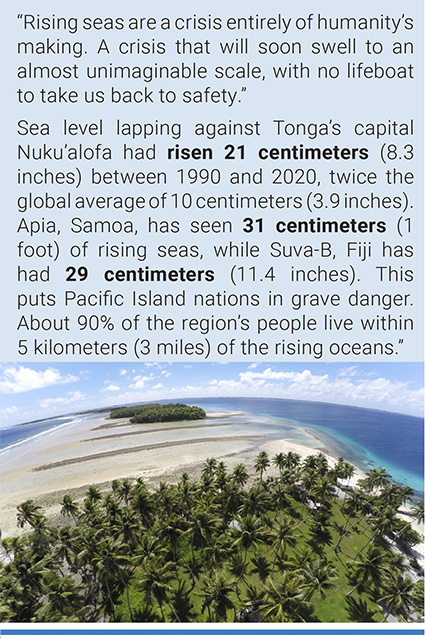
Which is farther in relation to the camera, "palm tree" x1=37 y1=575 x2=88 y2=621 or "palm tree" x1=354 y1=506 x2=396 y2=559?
"palm tree" x1=354 y1=506 x2=396 y2=559

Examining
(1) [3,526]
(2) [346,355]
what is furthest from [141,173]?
(1) [3,526]

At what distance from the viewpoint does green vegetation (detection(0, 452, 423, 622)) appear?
16.4 meters

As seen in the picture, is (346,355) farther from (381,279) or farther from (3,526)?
(3,526)

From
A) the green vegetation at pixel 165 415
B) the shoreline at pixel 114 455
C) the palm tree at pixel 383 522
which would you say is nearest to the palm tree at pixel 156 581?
the palm tree at pixel 383 522

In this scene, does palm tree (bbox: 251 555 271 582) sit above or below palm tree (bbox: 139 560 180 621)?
below

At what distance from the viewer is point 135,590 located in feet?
62.3

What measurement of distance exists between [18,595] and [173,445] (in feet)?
146

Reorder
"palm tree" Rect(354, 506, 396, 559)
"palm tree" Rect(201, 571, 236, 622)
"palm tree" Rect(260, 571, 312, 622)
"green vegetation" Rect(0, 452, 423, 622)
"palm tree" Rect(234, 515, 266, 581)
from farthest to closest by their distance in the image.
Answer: "palm tree" Rect(354, 506, 396, 559)
"palm tree" Rect(234, 515, 266, 581)
"green vegetation" Rect(0, 452, 423, 622)
"palm tree" Rect(201, 571, 236, 622)
"palm tree" Rect(260, 571, 312, 622)

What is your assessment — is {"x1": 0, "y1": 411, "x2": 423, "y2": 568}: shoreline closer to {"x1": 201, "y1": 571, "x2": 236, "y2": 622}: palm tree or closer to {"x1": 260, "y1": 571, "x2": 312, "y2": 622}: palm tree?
{"x1": 260, "y1": 571, "x2": 312, "y2": 622}: palm tree

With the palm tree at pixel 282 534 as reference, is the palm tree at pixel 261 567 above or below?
below

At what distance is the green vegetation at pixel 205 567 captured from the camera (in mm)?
16438

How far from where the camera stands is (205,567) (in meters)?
19.7

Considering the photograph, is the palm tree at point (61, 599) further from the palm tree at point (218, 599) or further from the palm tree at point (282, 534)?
the palm tree at point (282, 534)

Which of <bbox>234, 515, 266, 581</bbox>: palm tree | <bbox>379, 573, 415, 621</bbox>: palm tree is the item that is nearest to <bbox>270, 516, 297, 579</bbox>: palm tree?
<bbox>234, 515, 266, 581</bbox>: palm tree
